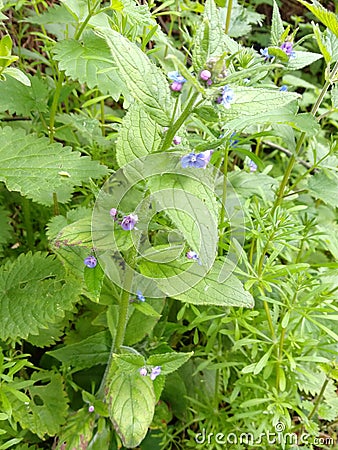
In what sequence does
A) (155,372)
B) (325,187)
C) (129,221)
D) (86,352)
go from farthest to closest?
(325,187)
(86,352)
(155,372)
(129,221)

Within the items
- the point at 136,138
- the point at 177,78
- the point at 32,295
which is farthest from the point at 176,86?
the point at 32,295

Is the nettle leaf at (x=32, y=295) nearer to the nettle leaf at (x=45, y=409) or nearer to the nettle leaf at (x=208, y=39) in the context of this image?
the nettle leaf at (x=45, y=409)

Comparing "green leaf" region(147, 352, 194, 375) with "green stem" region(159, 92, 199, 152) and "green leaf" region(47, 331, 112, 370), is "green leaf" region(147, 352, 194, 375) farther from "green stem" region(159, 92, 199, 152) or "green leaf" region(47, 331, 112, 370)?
"green stem" region(159, 92, 199, 152)

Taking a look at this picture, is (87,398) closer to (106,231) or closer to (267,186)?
(106,231)

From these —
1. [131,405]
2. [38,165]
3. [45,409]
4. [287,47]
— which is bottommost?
[45,409]

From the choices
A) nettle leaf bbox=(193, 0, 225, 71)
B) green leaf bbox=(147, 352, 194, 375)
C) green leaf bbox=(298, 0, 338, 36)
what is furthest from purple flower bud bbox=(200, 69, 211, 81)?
green leaf bbox=(147, 352, 194, 375)

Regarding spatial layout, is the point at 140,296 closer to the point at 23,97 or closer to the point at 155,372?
the point at 155,372

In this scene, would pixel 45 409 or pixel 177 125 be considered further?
pixel 45 409

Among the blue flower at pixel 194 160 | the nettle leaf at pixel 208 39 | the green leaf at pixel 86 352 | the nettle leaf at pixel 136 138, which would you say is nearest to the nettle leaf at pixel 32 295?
the green leaf at pixel 86 352
